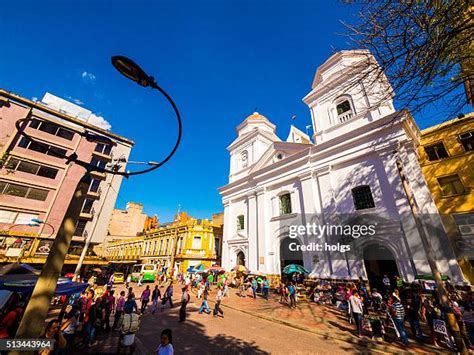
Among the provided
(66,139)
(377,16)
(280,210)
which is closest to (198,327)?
(377,16)

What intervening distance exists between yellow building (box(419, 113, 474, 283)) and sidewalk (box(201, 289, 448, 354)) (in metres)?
8.16

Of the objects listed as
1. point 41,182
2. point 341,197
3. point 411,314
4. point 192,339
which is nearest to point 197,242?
point 41,182

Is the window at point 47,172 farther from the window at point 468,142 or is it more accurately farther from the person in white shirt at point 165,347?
the window at point 468,142

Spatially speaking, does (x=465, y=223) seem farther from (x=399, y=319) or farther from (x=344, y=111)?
(x=344, y=111)

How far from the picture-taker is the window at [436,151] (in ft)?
49.4

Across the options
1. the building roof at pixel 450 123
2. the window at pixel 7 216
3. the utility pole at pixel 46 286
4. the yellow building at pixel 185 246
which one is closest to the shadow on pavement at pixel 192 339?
the utility pole at pixel 46 286

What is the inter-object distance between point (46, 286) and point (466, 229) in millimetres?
18680

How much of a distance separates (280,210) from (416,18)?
1725cm

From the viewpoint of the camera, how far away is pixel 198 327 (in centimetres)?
892

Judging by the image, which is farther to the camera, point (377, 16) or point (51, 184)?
point (51, 184)

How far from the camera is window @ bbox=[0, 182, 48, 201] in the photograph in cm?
1953

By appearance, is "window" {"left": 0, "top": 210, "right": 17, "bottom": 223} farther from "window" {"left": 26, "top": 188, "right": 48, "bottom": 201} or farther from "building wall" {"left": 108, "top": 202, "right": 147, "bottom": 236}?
"building wall" {"left": 108, "top": 202, "right": 147, "bottom": 236}

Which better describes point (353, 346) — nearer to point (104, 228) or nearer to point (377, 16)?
point (377, 16)

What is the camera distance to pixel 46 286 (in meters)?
2.27
